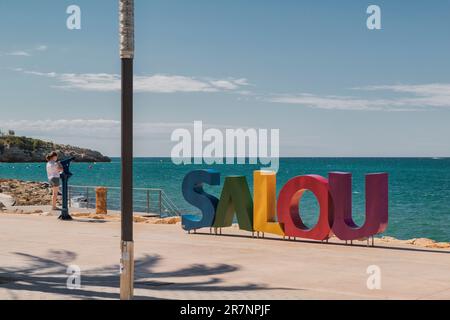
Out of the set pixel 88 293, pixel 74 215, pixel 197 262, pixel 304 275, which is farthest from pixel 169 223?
pixel 88 293

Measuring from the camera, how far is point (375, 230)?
18531 millimetres

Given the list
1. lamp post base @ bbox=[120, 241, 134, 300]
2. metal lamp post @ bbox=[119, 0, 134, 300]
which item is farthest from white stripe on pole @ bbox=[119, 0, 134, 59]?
lamp post base @ bbox=[120, 241, 134, 300]

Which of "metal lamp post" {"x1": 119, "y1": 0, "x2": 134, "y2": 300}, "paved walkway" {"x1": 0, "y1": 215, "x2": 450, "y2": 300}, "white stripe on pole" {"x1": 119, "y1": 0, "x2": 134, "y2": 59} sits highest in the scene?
"white stripe on pole" {"x1": 119, "y1": 0, "x2": 134, "y2": 59}

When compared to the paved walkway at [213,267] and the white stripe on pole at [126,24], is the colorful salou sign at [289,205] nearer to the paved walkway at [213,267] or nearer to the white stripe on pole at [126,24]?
the paved walkway at [213,267]

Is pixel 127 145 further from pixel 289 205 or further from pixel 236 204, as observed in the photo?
pixel 236 204

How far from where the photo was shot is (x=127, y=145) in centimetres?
1047

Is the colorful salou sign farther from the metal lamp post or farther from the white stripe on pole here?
the white stripe on pole

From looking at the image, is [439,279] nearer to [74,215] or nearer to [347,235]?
[347,235]

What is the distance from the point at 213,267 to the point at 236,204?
19.7 ft

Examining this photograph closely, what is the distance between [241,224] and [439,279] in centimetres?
810

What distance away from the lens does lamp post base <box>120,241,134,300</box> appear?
1067 cm

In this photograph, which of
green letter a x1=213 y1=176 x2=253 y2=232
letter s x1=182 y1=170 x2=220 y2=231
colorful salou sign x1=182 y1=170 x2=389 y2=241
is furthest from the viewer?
letter s x1=182 y1=170 x2=220 y2=231

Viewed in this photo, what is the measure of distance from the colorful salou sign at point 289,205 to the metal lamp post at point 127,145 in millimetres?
9109

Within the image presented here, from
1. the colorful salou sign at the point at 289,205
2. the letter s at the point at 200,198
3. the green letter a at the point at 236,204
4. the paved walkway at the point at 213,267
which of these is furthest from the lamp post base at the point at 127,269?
the letter s at the point at 200,198
